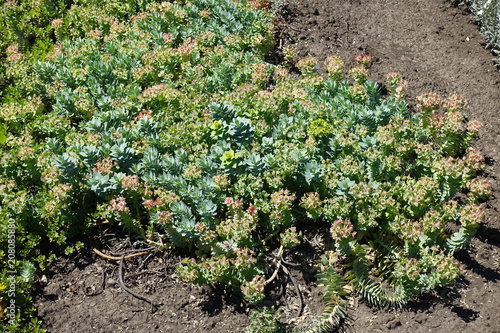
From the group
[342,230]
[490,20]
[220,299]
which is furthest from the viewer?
[490,20]

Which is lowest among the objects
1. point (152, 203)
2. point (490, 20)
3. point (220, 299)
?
point (220, 299)

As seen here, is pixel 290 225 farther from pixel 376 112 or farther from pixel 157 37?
pixel 157 37

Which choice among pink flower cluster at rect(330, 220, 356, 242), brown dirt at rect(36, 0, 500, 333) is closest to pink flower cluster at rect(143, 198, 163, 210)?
brown dirt at rect(36, 0, 500, 333)

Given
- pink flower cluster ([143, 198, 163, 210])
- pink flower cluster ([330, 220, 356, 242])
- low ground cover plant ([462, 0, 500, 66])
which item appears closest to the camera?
pink flower cluster ([330, 220, 356, 242])

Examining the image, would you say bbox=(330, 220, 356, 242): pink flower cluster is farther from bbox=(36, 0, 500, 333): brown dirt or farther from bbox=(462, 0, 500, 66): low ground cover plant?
bbox=(462, 0, 500, 66): low ground cover plant

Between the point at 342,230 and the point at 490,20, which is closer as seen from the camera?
the point at 342,230

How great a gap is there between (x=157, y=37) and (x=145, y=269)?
2.76m

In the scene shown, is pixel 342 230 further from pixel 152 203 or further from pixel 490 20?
pixel 490 20

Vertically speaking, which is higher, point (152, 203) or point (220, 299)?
point (152, 203)

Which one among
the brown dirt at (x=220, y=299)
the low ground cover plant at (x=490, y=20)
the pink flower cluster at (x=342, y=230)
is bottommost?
the brown dirt at (x=220, y=299)

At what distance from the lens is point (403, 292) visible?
3631 mm

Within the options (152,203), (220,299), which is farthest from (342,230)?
(152,203)

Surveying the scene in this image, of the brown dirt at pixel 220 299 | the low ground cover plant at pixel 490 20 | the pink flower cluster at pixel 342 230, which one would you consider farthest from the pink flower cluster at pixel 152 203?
the low ground cover plant at pixel 490 20

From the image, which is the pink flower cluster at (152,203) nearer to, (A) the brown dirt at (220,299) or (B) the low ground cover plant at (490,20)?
(A) the brown dirt at (220,299)
